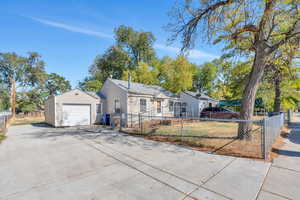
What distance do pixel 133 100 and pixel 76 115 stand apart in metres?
5.58

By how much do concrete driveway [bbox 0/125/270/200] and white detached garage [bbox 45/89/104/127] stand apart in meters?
7.49

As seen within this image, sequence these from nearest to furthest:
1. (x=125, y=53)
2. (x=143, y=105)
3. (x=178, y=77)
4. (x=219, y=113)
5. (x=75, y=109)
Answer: (x=75, y=109)
(x=143, y=105)
(x=219, y=113)
(x=178, y=77)
(x=125, y=53)

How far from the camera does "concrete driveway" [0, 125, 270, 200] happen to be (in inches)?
113

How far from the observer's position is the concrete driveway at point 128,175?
2879mm

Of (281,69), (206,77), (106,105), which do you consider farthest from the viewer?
(206,77)

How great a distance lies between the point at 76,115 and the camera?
13320mm

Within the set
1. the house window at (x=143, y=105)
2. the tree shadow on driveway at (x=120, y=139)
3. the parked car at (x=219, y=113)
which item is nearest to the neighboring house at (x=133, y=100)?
the house window at (x=143, y=105)

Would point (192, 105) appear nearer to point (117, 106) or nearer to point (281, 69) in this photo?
point (281, 69)

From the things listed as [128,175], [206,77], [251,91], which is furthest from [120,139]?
[206,77]

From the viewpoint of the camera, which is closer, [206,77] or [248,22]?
[248,22]

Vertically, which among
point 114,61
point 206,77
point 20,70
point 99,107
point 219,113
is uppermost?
point 114,61

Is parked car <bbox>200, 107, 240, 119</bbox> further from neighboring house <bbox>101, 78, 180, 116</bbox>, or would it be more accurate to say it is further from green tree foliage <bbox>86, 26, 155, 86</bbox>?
green tree foliage <bbox>86, 26, 155, 86</bbox>

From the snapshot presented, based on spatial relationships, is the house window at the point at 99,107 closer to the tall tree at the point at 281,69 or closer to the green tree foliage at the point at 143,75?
the green tree foliage at the point at 143,75

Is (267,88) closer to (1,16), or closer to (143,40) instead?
(143,40)
